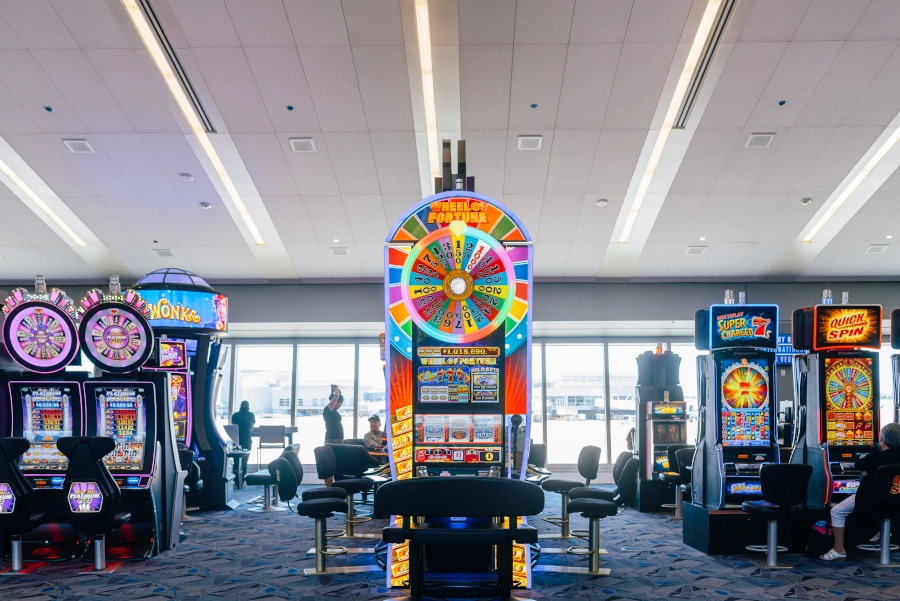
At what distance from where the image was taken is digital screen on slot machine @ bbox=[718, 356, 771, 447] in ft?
21.0

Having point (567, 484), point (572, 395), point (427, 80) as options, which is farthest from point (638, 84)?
point (572, 395)

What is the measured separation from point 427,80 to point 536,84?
1129mm

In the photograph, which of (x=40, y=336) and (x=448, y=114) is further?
(x=448, y=114)

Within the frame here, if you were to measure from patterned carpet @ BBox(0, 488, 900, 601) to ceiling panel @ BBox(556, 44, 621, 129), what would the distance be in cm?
438

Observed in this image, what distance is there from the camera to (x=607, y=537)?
6.92 m

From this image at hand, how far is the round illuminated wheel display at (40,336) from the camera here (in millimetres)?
5605

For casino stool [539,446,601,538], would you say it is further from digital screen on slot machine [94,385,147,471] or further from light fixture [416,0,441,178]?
light fixture [416,0,441,178]

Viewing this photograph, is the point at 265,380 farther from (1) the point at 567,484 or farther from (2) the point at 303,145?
(1) the point at 567,484

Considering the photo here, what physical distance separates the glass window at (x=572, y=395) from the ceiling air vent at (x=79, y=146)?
322 inches

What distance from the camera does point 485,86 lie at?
7.05m

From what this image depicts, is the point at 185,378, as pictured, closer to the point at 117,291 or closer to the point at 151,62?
the point at 117,291

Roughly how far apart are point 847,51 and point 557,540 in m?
5.42

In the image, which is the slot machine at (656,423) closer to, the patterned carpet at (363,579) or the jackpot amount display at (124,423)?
the patterned carpet at (363,579)

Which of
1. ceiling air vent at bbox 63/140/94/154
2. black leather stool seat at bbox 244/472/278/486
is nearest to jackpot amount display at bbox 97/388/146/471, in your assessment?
black leather stool seat at bbox 244/472/278/486
